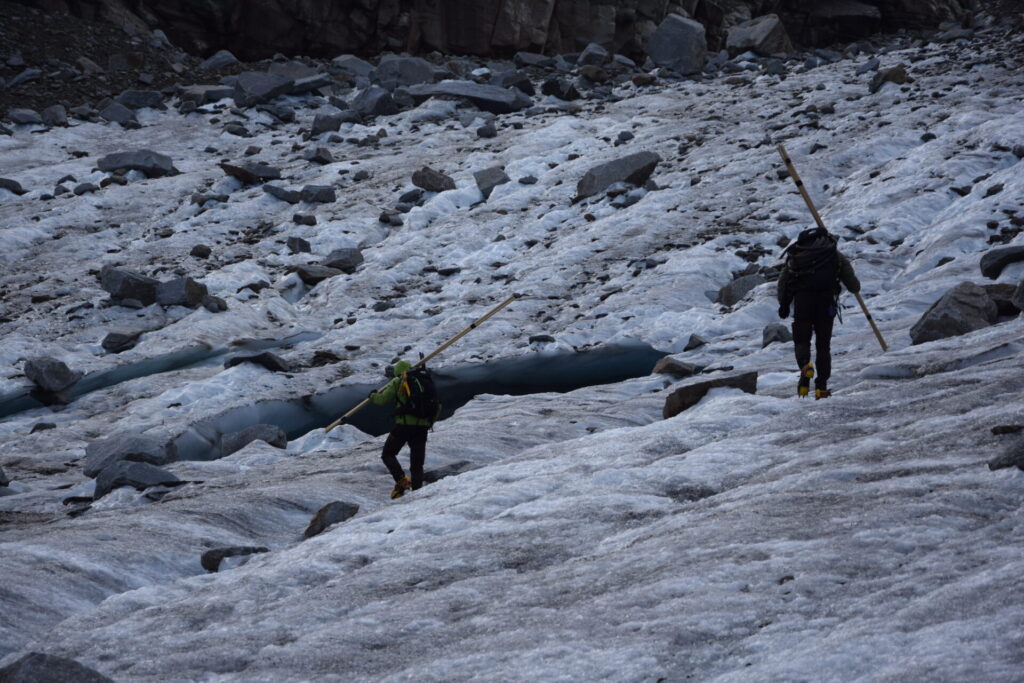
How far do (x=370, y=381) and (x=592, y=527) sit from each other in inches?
349

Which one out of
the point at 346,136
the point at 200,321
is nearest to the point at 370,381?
the point at 200,321

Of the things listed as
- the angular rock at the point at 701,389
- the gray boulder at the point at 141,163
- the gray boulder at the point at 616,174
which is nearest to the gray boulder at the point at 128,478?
the angular rock at the point at 701,389

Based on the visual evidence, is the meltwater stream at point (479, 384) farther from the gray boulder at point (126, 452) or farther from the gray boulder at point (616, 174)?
the gray boulder at point (616, 174)

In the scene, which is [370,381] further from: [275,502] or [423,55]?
[423,55]

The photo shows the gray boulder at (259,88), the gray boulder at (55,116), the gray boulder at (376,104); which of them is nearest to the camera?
the gray boulder at (55,116)

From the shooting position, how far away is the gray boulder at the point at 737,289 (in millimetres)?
16359

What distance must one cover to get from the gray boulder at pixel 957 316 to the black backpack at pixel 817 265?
278 cm

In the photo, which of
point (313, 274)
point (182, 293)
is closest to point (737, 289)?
point (313, 274)

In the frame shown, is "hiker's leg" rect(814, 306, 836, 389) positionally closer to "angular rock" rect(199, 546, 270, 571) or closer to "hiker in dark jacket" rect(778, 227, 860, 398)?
"hiker in dark jacket" rect(778, 227, 860, 398)

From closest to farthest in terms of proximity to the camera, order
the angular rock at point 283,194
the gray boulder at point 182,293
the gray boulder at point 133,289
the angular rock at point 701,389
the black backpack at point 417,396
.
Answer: the black backpack at point 417,396 → the angular rock at point 701,389 → the gray boulder at point 182,293 → the gray boulder at point 133,289 → the angular rock at point 283,194

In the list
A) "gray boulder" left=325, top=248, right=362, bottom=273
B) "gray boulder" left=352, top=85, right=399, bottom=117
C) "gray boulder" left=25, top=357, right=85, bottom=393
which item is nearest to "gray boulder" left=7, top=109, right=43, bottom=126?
"gray boulder" left=352, top=85, right=399, bottom=117

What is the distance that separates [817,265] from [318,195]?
16196 millimetres

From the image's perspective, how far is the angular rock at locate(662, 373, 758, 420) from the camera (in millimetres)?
10820

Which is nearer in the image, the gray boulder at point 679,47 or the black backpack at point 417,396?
the black backpack at point 417,396
